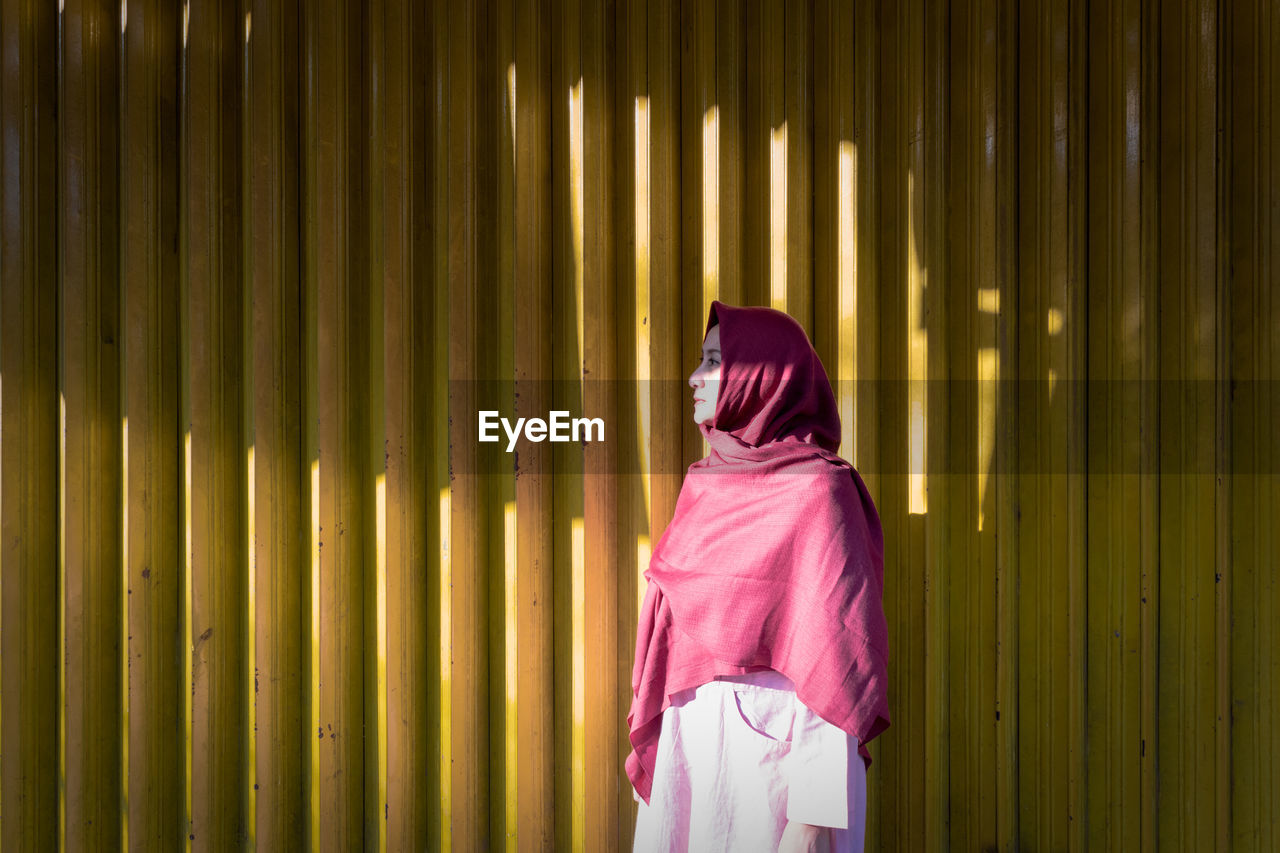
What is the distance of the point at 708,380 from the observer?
135cm

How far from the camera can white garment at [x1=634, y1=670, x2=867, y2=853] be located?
114cm

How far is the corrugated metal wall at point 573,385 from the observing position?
1.64 meters

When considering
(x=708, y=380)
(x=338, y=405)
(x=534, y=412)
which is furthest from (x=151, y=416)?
(x=708, y=380)

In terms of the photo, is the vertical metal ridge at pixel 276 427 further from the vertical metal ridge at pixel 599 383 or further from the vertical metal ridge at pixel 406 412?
the vertical metal ridge at pixel 599 383

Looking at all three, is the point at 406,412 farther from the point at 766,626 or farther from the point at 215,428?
the point at 766,626

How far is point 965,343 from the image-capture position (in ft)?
5.56

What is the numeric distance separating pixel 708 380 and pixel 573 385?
1.82ft

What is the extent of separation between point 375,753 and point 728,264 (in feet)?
6.15

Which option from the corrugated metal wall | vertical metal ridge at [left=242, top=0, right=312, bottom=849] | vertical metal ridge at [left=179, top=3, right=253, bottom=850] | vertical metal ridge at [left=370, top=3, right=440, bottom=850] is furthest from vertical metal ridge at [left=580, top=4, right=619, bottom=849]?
vertical metal ridge at [left=179, top=3, right=253, bottom=850]

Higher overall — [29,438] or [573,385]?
[573,385]

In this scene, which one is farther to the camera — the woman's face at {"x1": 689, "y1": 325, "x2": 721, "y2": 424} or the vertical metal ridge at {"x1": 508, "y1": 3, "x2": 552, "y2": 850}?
the vertical metal ridge at {"x1": 508, "y1": 3, "x2": 552, "y2": 850}

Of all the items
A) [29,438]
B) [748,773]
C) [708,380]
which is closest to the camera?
[748,773]

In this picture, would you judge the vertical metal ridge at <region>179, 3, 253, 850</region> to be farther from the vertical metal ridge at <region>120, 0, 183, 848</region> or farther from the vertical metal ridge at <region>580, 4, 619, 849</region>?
the vertical metal ridge at <region>580, 4, 619, 849</region>

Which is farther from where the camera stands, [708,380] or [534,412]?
[534,412]
